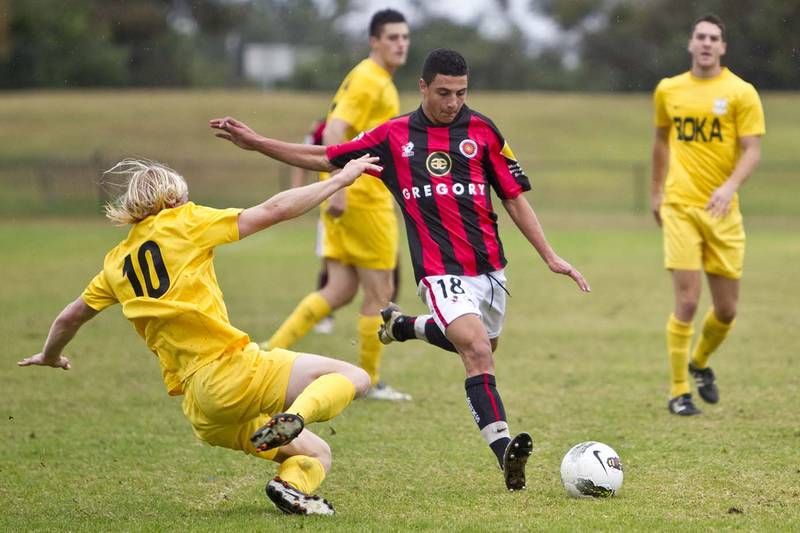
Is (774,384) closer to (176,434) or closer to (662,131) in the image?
(662,131)

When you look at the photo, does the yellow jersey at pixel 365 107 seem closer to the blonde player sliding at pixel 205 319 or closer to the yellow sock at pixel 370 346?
the yellow sock at pixel 370 346

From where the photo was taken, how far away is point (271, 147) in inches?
233

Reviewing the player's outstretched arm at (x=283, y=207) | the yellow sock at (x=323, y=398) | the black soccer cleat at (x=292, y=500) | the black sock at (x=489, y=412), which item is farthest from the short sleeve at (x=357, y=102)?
the black soccer cleat at (x=292, y=500)

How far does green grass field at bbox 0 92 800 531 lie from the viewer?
5.26 meters

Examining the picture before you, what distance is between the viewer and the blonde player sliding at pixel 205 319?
16.5ft

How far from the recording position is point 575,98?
45.9 metres

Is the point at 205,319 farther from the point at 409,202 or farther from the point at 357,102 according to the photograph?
the point at 357,102

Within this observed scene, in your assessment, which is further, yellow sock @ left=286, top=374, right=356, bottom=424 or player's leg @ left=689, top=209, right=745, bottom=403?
player's leg @ left=689, top=209, right=745, bottom=403

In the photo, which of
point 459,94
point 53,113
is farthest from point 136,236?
point 53,113

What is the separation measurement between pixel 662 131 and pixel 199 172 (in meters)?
25.9

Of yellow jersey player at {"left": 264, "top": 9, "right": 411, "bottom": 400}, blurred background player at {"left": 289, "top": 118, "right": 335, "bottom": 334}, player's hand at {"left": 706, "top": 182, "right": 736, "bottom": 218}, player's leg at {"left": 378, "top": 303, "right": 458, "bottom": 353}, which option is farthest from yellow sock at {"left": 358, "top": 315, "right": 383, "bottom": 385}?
player's hand at {"left": 706, "top": 182, "right": 736, "bottom": 218}

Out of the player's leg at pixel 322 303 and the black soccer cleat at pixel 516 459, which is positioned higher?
the black soccer cleat at pixel 516 459

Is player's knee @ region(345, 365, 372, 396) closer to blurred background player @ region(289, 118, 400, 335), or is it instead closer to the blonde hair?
the blonde hair

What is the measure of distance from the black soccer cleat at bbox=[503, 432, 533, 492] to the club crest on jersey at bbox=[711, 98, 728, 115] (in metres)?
3.35
